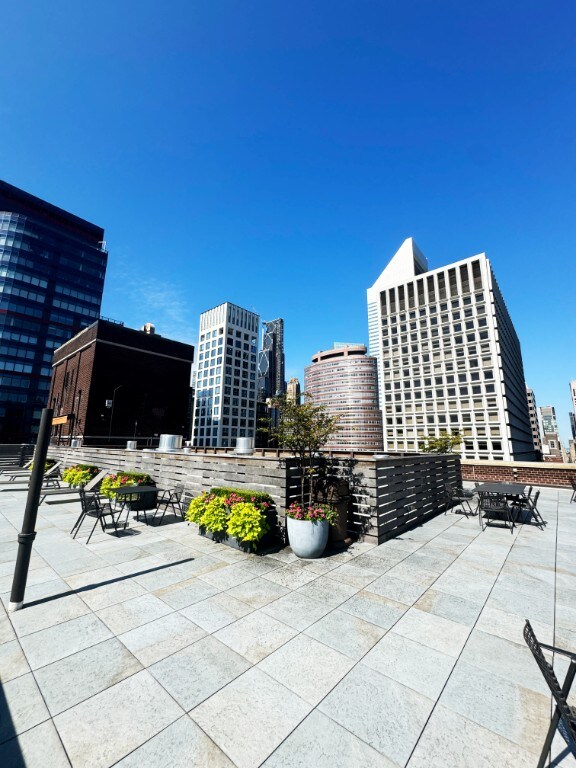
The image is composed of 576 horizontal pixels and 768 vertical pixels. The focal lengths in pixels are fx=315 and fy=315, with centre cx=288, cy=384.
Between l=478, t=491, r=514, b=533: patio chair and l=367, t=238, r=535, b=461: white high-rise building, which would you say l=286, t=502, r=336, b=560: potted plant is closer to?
l=478, t=491, r=514, b=533: patio chair

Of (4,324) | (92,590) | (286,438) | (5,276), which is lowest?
(92,590)

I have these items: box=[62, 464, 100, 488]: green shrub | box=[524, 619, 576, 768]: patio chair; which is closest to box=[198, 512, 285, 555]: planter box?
box=[524, 619, 576, 768]: patio chair

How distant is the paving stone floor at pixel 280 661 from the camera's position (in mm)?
2486

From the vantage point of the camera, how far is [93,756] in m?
2.37

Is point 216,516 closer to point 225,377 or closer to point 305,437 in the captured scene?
point 305,437

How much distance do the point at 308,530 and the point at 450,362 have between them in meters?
81.3

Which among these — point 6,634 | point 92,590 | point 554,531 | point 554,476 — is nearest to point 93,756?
point 6,634

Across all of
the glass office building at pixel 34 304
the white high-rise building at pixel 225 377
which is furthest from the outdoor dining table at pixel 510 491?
the white high-rise building at pixel 225 377

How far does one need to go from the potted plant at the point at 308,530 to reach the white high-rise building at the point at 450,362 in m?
74.7

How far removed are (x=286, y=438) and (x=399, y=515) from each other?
397cm

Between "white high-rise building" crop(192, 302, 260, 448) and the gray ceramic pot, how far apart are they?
94961 millimetres

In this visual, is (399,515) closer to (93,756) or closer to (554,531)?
(554,531)

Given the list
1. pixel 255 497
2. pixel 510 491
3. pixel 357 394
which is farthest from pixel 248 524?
pixel 357 394

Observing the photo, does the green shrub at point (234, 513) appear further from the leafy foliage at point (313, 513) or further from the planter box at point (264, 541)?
the leafy foliage at point (313, 513)
